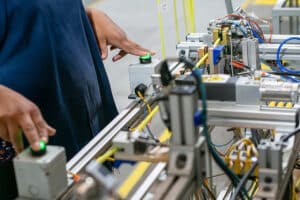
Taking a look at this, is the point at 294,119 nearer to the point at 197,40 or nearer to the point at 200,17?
the point at 197,40

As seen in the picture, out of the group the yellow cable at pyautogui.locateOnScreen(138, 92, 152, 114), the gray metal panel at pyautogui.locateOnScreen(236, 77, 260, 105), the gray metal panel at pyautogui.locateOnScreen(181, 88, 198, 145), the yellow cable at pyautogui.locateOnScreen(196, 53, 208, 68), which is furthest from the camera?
the yellow cable at pyautogui.locateOnScreen(196, 53, 208, 68)

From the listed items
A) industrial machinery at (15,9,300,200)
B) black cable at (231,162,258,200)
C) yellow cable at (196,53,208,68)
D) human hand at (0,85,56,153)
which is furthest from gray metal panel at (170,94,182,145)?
yellow cable at (196,53,208,68)

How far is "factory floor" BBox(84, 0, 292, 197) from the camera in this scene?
4746 millimetres

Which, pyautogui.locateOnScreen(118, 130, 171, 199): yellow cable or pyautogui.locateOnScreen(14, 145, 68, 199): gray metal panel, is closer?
pyautogui.locateOnScreen(14, 145, 68, 199): gray metal panel

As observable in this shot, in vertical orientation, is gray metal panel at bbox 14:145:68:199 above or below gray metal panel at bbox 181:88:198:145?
below

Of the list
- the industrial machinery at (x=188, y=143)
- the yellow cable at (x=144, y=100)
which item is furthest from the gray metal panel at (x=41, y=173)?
the yellow cable at (x=144, y=100)

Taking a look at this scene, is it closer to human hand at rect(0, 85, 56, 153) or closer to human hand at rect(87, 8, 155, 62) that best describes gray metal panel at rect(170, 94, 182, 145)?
human hand at rect(0, 85, 56, 153)

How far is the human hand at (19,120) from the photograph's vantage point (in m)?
1.24

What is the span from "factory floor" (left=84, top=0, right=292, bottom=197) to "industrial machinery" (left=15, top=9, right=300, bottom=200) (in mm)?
2657

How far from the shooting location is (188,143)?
3.76 feet

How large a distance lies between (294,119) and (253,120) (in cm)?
11

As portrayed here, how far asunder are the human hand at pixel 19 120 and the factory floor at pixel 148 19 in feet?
9.59

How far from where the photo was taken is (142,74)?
1.71 m

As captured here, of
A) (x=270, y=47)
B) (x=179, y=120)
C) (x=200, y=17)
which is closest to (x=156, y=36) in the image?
(x=200, y=17)
